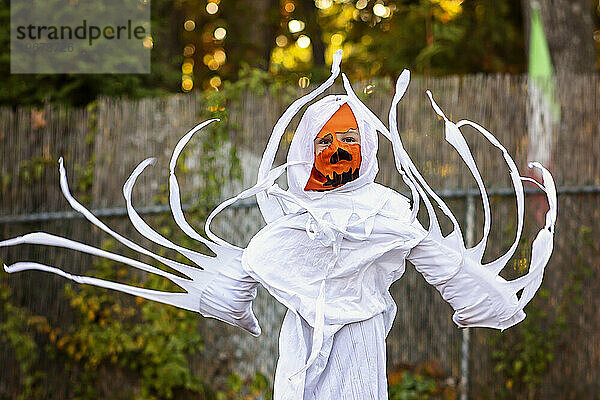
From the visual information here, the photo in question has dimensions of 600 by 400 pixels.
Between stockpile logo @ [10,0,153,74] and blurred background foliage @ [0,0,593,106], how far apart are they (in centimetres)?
13

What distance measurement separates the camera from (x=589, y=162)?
5.16 meters

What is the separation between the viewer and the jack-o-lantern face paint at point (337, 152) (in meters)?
2.94

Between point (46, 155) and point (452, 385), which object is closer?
point (452, 385)

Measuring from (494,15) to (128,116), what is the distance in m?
4.60

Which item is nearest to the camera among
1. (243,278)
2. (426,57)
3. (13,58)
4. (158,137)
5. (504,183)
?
(243,278)

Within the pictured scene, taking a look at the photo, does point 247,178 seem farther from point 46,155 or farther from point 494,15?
point 494,15

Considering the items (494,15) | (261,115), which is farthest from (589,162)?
(494,15)

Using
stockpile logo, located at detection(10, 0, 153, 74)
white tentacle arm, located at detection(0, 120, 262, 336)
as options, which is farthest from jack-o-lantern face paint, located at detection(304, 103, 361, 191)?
stockpile logo, located at detection(10, 0, 153, 74)

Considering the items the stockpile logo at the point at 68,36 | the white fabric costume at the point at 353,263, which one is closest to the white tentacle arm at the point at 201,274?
the white fabric costume at the point at 353,263

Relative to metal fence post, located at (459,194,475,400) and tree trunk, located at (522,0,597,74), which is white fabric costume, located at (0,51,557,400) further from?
tree trunk, located at (522,0,597,74)

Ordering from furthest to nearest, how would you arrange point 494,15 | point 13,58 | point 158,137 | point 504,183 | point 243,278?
point 494,15
point 13,58
point 158,137
point 504,183
point 243,278

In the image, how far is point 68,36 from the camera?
22.1ft

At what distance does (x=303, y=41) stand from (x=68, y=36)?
17.2 feet

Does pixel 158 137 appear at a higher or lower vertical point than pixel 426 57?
lower
